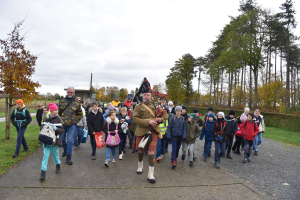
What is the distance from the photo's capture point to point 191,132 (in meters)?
6.31

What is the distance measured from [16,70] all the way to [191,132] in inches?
285

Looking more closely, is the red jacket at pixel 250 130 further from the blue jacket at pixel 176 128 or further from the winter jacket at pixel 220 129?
the blue jacket at pixel 176 128

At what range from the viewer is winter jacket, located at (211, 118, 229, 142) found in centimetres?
614

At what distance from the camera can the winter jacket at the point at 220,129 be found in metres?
6.14

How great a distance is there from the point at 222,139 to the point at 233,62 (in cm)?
2494

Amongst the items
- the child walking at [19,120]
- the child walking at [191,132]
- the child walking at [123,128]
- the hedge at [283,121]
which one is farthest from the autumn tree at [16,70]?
the hedge at [283,121]

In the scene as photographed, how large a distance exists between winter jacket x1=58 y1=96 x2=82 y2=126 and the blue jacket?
288cm

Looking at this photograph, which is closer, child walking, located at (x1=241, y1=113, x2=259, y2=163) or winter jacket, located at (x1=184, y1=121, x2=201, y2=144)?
winter jacket, located at (x1=184, y1=121, x2=201, y2=144)

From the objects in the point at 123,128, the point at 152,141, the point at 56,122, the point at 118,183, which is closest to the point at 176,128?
the point at 152,141

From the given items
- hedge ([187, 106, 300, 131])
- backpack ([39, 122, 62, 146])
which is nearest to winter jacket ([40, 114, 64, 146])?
backpack ([39, 122, 62, 146])

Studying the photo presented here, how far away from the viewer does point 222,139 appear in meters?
6.07

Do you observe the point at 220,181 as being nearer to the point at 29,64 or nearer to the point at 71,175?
the point at 71,175

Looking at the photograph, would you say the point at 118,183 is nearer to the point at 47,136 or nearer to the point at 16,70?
the point at 47,136

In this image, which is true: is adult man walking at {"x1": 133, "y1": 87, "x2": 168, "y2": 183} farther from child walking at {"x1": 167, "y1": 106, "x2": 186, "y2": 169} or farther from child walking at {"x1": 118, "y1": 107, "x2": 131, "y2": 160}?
child walking at {"x1": 118, "y1": 107, "x2": 131, "y2": 160}
